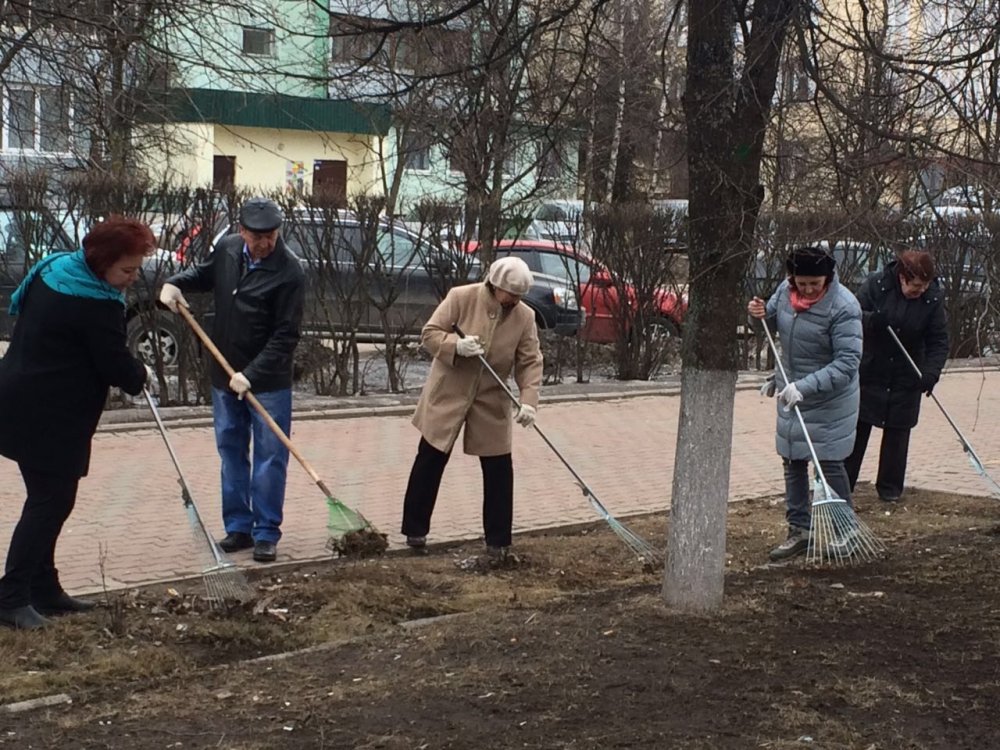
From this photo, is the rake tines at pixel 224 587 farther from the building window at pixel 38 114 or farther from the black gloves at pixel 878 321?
the building window at pixel 38 114

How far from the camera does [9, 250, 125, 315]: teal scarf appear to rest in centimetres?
516

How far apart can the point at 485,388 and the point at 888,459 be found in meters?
3.18

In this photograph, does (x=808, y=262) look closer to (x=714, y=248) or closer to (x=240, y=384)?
(x=714, y=248)

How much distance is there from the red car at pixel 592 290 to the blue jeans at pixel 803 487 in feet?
23.0

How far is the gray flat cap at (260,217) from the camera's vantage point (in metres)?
6.44

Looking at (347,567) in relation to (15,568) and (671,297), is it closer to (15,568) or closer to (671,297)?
(15,568)

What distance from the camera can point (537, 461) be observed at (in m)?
9.80

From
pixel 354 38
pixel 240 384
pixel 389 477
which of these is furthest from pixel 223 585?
pixel 389 477

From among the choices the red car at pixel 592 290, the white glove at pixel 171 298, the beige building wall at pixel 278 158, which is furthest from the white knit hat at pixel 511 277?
the beige building wall at pixel 278 158

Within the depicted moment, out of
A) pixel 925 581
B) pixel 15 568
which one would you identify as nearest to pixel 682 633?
pixel 925 581

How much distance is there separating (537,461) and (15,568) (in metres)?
5.16

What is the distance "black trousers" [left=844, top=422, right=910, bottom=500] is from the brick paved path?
0.70 meters

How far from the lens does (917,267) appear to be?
26.5 feet

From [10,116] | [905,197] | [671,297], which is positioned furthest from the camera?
[671,297]
